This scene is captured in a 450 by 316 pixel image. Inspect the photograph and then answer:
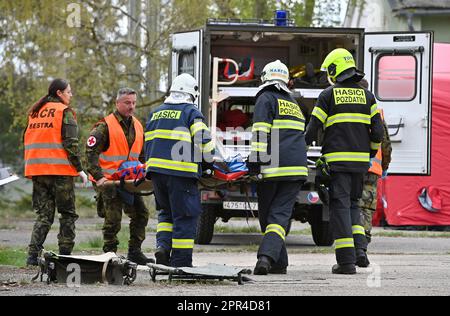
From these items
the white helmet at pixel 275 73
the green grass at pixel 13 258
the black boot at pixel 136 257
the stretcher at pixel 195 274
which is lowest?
the green grass at pixel 13 258

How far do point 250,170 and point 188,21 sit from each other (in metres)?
12.8

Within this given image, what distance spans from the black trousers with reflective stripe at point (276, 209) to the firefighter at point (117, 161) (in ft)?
4.74

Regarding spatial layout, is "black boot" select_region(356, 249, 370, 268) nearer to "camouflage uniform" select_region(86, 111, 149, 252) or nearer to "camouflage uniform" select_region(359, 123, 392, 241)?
"camouflage uniform" select_region(359, 123, 392, 241)

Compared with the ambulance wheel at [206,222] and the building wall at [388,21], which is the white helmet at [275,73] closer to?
the ambulance wheel at [206,222]

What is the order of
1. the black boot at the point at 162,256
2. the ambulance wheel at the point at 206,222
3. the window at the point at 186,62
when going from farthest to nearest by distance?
1. the ambulance wheel at the point at 206,222
2. the window at the point at 186,62
3. the black boot at the point at 162,256

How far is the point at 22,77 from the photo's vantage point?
24.1 m

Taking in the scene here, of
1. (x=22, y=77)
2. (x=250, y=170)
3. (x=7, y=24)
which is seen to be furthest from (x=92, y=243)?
(x=22, y=77)

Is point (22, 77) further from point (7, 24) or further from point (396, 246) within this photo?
point (396, 246)

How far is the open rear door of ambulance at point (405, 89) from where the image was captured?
14.4 meters

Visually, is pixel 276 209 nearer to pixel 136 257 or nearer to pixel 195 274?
pixel 195 274

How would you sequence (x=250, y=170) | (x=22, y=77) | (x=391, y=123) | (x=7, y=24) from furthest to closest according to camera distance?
1. (x=22, y=77)
2. (x=7, y=24)
3. (x=391, y=123)
4. (x=250, y=170)

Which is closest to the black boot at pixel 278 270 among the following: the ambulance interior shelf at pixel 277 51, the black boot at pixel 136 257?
the black boot at pixel 136 257

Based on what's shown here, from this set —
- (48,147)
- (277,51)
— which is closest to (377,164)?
(48,147)

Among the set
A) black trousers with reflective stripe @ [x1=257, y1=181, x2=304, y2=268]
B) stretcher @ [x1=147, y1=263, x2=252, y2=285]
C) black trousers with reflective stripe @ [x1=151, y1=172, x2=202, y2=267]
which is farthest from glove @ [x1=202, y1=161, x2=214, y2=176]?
stretcher @ [x1=147, y1=263, x2=252, y2=285]
